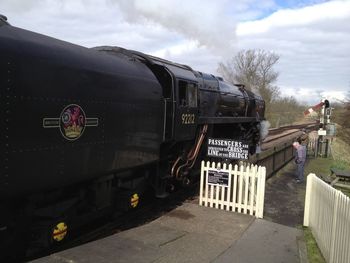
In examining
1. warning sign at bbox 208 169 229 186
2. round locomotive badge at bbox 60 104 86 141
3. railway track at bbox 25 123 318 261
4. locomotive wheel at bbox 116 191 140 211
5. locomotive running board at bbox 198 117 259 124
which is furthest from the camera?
locomotive running board at bbox 198 117 259 124

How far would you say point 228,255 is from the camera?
643cm

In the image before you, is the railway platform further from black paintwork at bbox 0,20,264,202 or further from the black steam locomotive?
black paintwork at bbox 0,20,264,202

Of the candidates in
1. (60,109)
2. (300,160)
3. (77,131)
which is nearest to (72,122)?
(77,131)

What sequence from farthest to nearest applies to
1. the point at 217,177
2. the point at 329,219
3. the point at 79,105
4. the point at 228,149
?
1. the point at 228,149
2. the point at 217,177
3. the point at 329,219
4. the point at 79,105

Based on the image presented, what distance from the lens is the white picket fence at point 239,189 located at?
9.02m

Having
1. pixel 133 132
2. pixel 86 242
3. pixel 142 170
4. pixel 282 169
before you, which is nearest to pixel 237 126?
pixel 282 169

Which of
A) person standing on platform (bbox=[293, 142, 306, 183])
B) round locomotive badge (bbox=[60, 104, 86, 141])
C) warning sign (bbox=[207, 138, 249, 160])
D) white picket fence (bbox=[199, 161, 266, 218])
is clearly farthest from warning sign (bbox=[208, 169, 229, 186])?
person standing on platform (bbox=[293, 142, 306, 183])

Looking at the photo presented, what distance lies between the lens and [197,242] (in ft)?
22.8

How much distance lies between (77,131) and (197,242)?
2.82 meters

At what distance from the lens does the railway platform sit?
6.00 metres

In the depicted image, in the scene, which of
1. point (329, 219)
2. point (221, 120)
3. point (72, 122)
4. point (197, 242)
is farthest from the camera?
point (221, 120)

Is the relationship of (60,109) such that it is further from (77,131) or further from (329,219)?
(329,219)

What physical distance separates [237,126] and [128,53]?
7519 millimetres

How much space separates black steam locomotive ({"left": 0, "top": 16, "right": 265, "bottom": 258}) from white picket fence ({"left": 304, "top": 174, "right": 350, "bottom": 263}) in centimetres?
290
